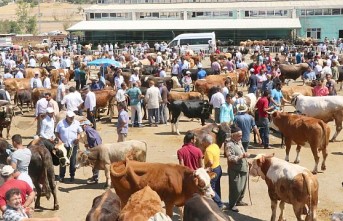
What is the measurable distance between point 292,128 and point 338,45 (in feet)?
108

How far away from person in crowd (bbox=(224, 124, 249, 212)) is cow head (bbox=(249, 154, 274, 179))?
272 millimetres

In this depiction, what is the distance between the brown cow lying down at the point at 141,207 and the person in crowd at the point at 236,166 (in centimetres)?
237

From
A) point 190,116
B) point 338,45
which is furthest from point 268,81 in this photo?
point 338,45

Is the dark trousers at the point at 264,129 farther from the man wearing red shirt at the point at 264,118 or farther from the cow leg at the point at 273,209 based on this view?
the cow leg at the point at 273,209

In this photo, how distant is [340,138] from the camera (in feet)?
51.6

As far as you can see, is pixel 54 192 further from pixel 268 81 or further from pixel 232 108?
pixel 268 81

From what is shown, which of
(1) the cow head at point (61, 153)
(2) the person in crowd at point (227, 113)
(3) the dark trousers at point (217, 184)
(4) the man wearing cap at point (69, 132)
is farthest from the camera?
(2) the person in crowd at point (227, 113)

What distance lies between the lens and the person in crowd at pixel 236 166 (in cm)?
948

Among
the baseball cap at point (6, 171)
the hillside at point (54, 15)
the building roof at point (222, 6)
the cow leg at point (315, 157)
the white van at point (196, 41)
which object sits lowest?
the cow leg at point (315, 157)

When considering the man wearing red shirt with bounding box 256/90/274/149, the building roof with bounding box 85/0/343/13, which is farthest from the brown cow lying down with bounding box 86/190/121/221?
the building roof with bounding box 85/0/343/13

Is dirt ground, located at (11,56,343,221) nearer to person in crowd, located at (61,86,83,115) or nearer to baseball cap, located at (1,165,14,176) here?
person in crowd, located at (61,86,83,115)

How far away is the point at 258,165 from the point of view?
9125 millimetres

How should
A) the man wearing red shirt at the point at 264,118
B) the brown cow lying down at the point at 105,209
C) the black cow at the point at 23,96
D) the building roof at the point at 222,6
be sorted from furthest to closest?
the building roof at the point at 222,6
the black cow at the point at 23,96
the man wearing red shirt at the point at 264,118
the brown cow lying down at the point at 105,209

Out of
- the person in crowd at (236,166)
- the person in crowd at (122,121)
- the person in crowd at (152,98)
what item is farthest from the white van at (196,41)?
the person in crowd at (236,166)
